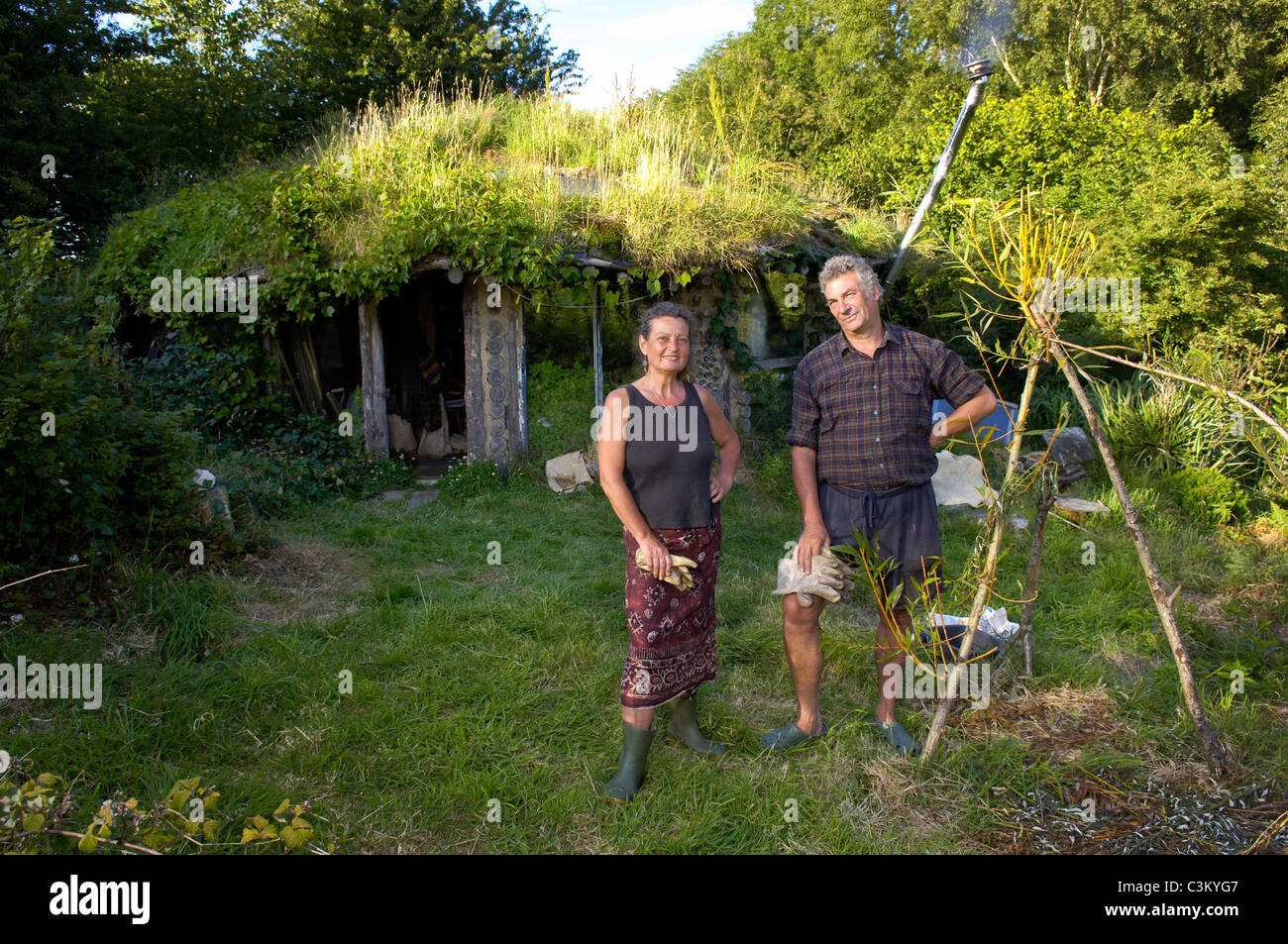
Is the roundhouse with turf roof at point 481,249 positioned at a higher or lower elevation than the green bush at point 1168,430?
higher

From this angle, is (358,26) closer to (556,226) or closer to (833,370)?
(556,226)

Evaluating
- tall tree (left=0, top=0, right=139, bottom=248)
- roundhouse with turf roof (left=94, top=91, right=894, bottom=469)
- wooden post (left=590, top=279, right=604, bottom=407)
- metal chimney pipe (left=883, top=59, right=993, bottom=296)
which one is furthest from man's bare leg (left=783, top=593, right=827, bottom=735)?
tall tree (left=0, top=0, right=139, bottom=248)

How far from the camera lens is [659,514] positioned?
3148 millimetres

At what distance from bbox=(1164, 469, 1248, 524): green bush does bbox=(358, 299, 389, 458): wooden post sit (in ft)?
27.6

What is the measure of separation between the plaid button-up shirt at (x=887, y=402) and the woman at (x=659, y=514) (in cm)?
57

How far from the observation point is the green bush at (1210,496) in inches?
296

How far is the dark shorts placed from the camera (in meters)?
3.38

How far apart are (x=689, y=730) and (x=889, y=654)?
95 cm

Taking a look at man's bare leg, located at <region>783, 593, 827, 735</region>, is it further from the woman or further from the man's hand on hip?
the woman

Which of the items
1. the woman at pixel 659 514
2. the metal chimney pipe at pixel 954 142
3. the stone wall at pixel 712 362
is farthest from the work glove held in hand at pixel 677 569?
the metal chimney pipe at pixel 954 142

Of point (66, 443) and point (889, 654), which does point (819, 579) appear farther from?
point (66, 443)

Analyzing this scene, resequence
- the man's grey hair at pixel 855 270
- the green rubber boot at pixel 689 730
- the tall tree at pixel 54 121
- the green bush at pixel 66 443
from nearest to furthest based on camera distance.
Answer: the man's grey hair at pixel 855 270 → the green rubber boot at pixel 689 730 → the green bush at pixel 66 443 → the tall tree at pixel 54 121

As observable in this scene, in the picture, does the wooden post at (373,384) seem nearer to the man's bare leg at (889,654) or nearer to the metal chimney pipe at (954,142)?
the metal chimney pipe at (954,142)

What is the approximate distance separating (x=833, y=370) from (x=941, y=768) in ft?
5.75
